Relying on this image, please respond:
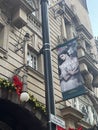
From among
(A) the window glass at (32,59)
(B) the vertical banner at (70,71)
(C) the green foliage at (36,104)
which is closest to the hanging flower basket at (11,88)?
(C) the green foliage at (36,104)

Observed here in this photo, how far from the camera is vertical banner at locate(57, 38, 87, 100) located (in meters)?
12.1

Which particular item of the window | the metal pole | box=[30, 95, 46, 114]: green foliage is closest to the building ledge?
box=[30, 95, 46, 114]: green foliage

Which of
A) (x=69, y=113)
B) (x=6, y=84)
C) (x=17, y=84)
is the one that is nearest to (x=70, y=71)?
(x=17, y=84)

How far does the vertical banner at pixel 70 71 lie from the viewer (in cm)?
1207

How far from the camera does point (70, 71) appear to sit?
12344mm

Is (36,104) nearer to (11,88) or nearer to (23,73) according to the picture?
(23,73)

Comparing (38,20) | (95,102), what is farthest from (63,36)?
(95,102)

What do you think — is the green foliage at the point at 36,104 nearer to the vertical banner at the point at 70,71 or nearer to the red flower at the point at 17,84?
the red flower at the point at 17,84

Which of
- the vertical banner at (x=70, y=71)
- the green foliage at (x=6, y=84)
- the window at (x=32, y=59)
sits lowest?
the green foliage at (x=6, y=84)

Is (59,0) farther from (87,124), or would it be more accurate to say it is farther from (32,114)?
(32,114)

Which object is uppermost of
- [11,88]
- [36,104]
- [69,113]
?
[69,113]

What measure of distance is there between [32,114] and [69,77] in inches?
88.9

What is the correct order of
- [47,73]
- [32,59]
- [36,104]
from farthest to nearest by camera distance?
[32,59] → [36,104] → [47,73]

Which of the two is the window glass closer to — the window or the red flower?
the window
